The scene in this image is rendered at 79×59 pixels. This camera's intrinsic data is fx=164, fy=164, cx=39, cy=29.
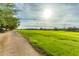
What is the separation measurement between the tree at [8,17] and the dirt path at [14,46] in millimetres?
52

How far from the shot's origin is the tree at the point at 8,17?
1194 millimetres

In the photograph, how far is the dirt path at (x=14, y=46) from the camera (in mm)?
1170

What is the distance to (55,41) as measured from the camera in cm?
119

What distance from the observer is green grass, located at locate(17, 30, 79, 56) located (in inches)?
46.3

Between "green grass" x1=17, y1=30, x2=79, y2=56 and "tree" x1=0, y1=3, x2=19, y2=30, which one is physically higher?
"tree" x1=0, y1=3, x2=19, y2=30

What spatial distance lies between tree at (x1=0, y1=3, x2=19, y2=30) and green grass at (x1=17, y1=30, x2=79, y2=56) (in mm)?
78

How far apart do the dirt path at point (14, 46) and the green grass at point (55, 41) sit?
0.05 m

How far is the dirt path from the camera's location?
117 centimetres

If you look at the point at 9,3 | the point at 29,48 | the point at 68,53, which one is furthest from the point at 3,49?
the point at 68,53

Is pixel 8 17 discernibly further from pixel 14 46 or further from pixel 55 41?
pixel 55 41

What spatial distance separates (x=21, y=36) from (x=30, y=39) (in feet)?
0.23

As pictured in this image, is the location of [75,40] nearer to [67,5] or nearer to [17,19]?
[67,5]

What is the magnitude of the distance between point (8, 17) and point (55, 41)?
0.39 m

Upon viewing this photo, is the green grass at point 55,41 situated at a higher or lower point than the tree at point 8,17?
lower
